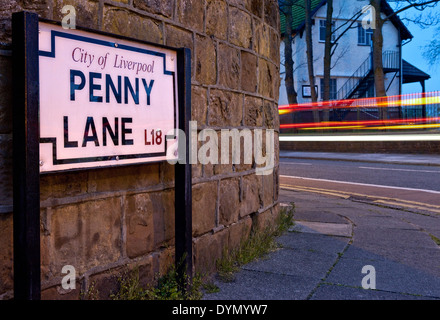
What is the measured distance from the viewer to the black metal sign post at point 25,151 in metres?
2.12

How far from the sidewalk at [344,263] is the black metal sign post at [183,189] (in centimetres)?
30

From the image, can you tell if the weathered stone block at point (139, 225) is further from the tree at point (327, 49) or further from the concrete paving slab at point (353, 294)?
the tree at point (327, 49)

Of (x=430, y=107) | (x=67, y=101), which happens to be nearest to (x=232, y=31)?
(x=67, y=101)

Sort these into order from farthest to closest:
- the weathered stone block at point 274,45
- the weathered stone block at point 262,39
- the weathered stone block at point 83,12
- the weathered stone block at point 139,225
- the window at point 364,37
Result: the window at point 364,37 < the weathered stone block at point 274,45 < the weathered stone block at point 262,39 < the weathered stone block at point 139,225 < the weathered stone block at point 83,12

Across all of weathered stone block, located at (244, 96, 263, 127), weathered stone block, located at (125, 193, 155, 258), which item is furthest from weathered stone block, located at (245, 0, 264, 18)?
weathered stone block, located at (125, 193, 155, 258)

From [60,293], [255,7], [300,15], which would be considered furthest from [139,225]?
[300,15]

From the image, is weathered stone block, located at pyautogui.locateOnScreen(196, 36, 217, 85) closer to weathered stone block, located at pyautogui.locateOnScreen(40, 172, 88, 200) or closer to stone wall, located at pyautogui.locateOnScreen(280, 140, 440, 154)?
weathered stone block, located at pyautogui.locateOnScreen(40, 172, 88, 200)

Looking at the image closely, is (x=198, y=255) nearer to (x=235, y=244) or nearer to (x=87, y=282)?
(x=235, y=244)

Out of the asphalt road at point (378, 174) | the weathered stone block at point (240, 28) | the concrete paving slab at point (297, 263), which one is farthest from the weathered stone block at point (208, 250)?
the asphalt road at point (378, 174)

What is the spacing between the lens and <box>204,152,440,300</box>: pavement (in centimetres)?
333

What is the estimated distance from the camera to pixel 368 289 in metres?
3.42

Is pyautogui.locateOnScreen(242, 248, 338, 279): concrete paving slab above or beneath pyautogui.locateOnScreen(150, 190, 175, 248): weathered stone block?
beneath

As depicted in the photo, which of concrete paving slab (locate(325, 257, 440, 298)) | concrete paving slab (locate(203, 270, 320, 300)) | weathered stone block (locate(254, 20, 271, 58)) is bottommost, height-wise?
concrete paving slab (locate(325, 257, 440, 298))

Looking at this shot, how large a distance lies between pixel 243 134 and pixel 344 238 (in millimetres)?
1666
